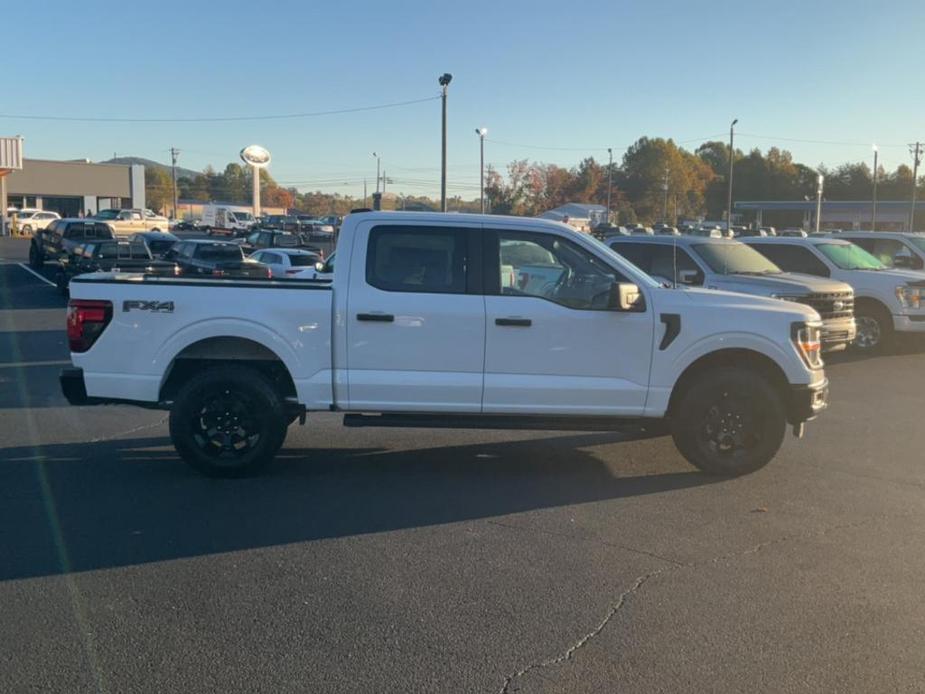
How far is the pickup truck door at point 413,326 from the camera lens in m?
6.66

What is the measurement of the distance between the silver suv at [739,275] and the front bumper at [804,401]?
15.5 feet

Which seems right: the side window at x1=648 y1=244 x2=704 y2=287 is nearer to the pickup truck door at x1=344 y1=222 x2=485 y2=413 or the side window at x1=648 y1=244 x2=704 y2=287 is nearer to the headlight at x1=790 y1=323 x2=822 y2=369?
the headlight at x1=790 y1=323 x2=822 y2=369

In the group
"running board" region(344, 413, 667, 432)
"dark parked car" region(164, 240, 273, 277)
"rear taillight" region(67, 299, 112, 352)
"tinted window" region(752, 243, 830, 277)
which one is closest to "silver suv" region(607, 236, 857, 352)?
"tinted window" region(752, 243, 830, 277)

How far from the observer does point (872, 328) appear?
14375 millimetres

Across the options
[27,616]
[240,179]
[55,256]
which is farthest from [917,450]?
[240,179]

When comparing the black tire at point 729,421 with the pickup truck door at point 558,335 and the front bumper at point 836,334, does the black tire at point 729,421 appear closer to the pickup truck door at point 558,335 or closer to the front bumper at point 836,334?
the pickup truck door at point 558,335

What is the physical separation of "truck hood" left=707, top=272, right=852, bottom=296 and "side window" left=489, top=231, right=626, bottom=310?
5.93 metres

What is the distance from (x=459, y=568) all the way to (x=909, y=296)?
11.7 metres

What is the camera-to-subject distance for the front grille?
11867 millimetres

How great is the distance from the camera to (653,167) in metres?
89.1

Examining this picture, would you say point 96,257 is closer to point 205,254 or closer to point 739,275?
point 205,254

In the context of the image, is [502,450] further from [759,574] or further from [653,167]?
[653,167]

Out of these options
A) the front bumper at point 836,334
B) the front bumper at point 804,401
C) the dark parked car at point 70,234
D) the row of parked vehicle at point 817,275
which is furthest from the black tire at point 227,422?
the dark parked car at point 70,234

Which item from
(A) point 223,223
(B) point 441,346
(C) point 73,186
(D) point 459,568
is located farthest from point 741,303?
(C) point 73,186
